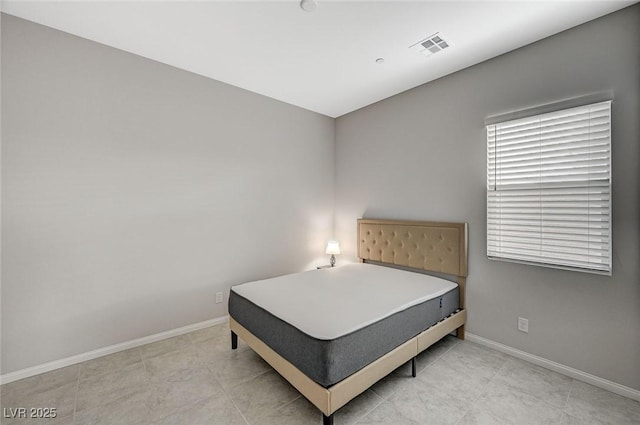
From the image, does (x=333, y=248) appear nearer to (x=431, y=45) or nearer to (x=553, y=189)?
(x=553, y=189)

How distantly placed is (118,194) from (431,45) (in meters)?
3.17

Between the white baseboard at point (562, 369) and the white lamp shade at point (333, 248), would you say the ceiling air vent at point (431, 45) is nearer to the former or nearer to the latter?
the white lamp shade at point (333, 248)

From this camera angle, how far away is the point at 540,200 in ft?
7.54

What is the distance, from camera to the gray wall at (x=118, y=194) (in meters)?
2.12

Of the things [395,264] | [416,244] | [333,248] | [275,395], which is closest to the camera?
[275,395]

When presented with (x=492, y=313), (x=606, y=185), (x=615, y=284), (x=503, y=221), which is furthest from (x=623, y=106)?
(x=492, y=313)

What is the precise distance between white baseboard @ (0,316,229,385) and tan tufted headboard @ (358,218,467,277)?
2146 millimetres

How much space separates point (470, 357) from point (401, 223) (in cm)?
151

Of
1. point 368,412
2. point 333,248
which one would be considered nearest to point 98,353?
point 368,412

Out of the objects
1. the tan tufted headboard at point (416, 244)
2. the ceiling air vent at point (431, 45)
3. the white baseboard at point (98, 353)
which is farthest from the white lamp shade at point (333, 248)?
the ceiling air vent at point (431, 45)

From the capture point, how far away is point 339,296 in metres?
2.25

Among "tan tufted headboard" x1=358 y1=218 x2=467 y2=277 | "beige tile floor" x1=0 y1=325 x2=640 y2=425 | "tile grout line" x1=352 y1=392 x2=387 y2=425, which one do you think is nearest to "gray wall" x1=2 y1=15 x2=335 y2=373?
"beige tile floor" x1=0 y1=325 x2=640 y2=425

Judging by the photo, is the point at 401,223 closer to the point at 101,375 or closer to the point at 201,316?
the point at 201,316

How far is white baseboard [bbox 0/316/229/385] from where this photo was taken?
6.87 ft
